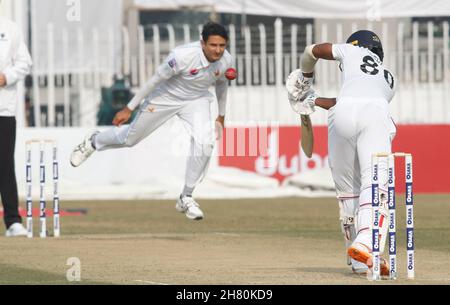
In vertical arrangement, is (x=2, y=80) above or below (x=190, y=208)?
above

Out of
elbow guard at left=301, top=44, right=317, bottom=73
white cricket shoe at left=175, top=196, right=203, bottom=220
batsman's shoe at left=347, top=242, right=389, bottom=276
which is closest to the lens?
batsman's shoe at left=347, top=242, right=389, bottom=276

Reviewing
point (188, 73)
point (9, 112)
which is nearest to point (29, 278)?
point (9, 112)

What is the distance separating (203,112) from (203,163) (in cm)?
61

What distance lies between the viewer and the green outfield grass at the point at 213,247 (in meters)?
10.2

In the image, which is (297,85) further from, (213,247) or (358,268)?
(213,247)

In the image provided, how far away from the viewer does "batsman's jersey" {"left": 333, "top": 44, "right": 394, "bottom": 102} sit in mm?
10305

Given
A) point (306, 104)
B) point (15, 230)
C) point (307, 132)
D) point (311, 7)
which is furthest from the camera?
point (311, 7)

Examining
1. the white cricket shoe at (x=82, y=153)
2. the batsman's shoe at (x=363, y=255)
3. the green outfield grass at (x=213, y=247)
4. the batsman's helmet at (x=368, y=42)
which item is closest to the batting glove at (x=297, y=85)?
the batsman's helmet at (x=368, y=42)

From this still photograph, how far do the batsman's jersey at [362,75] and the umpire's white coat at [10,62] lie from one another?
4.97 meters

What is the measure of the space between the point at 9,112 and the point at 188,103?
6.16 ft

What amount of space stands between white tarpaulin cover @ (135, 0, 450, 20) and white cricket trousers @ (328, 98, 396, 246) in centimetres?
1165

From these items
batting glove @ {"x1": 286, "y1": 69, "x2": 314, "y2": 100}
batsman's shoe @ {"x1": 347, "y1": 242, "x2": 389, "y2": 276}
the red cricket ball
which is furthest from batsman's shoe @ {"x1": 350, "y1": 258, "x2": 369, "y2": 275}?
the red cricket ball

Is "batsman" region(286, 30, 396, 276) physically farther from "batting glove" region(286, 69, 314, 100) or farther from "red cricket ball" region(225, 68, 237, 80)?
"red cricket ball" region(225, 68, 237, 80)

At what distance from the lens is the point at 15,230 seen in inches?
570
